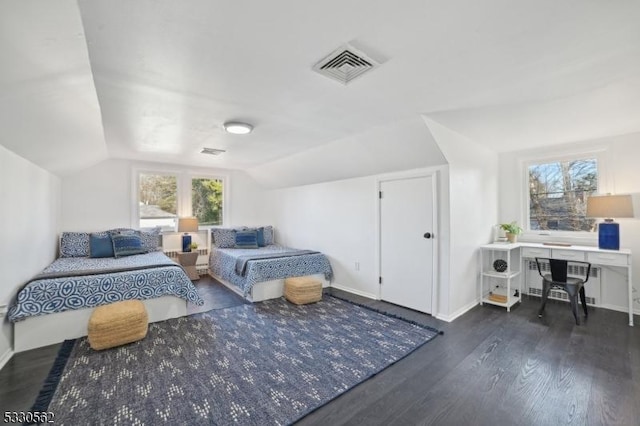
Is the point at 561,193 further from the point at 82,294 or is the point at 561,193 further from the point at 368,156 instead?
the point at 82,294

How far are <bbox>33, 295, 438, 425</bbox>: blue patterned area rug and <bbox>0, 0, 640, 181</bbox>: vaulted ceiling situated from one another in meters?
1.98

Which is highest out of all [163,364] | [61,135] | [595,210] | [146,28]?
[146,28]

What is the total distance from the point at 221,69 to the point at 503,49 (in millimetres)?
1787

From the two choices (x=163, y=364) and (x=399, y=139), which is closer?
(x=163, y=364)

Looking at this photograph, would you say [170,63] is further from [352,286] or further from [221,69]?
[352,286]

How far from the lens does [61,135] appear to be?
278 cm

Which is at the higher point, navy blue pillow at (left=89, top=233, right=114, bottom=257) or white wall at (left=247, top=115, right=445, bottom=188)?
white wall at (left=247, top=115, right=445, bottom=188)

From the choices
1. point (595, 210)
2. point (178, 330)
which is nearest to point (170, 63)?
point (178, 330)

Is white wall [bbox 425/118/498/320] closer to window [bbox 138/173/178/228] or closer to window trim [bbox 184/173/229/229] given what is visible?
window trim [bbox 184/173/229/229]

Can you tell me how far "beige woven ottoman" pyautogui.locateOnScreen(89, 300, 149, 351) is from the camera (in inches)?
99.8

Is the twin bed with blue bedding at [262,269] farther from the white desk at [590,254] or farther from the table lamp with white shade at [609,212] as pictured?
the table lamp with white shade at [609,212]

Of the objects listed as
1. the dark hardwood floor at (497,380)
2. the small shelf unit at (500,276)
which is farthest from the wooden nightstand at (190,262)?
the small shelf unit at (500,276)

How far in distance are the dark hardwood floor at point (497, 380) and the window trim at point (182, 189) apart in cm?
296

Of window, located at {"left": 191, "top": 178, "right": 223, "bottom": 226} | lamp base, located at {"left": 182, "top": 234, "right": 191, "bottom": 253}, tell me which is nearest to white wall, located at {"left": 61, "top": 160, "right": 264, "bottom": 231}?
window, located at {"left": 191, "top": 178, "right": 223, "bottom": 226}
